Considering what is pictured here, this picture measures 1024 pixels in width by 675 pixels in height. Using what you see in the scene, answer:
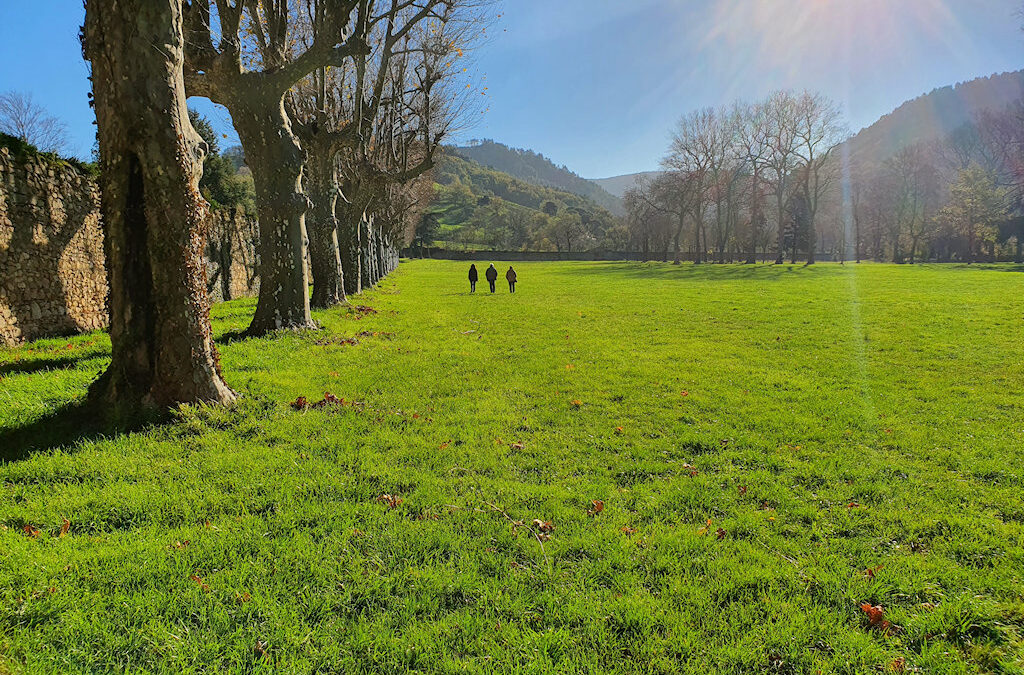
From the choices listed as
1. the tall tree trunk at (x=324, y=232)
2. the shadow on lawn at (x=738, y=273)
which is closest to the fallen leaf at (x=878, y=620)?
the tall tree trunk at (x=324, y=232)

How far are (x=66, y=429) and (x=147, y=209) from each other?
2.51m

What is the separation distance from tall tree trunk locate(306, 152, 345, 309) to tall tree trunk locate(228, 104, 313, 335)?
4500mm

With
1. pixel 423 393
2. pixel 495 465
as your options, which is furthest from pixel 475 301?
pixel 495 465

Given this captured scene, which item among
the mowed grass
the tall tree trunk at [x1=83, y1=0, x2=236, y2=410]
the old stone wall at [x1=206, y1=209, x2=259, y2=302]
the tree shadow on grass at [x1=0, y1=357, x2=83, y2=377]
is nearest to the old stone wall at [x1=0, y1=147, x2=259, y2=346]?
the tree shadow on grass at [x1=0, y1=357, x2=83, y2=377]

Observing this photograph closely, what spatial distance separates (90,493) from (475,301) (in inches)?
668

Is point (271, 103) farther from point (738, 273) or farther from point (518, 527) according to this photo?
point (738, 273)

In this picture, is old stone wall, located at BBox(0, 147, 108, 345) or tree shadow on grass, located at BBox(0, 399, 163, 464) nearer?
tree shadow on grass, located at BBox(0, 399, 163, 464)

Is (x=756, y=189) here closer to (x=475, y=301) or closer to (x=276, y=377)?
(x=475, y=301)

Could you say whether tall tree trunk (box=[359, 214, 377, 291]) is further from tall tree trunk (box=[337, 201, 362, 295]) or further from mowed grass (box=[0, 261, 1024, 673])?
mowed grass (box=[0, 261, 1024, 673])

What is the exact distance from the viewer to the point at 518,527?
3.73 meters

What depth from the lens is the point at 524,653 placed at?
2555 millimetres

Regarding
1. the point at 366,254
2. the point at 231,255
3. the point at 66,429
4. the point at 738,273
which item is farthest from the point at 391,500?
the point at 738,273

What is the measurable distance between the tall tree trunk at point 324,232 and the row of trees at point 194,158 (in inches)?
1.4

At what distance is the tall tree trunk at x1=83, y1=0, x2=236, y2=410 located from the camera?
523cm
